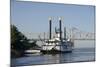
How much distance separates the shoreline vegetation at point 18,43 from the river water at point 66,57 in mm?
101

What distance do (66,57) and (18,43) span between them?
33.1 inches

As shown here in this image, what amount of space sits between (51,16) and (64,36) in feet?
1.32

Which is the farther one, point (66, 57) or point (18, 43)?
point (66, 57)

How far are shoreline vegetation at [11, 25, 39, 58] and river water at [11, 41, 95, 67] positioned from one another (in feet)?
0.33

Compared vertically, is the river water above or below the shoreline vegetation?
below

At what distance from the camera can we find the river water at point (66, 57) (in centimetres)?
346

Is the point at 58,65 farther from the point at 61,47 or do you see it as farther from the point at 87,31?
the point at 87,31

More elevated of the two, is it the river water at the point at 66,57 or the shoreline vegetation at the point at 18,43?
the shoreline vegetation at the point at 18,43

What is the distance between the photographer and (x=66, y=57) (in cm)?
368

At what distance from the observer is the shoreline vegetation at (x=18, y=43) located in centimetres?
337

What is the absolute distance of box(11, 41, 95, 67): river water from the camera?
346 cm

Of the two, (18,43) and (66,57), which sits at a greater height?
(18,43)

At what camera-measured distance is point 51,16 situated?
360 cm
